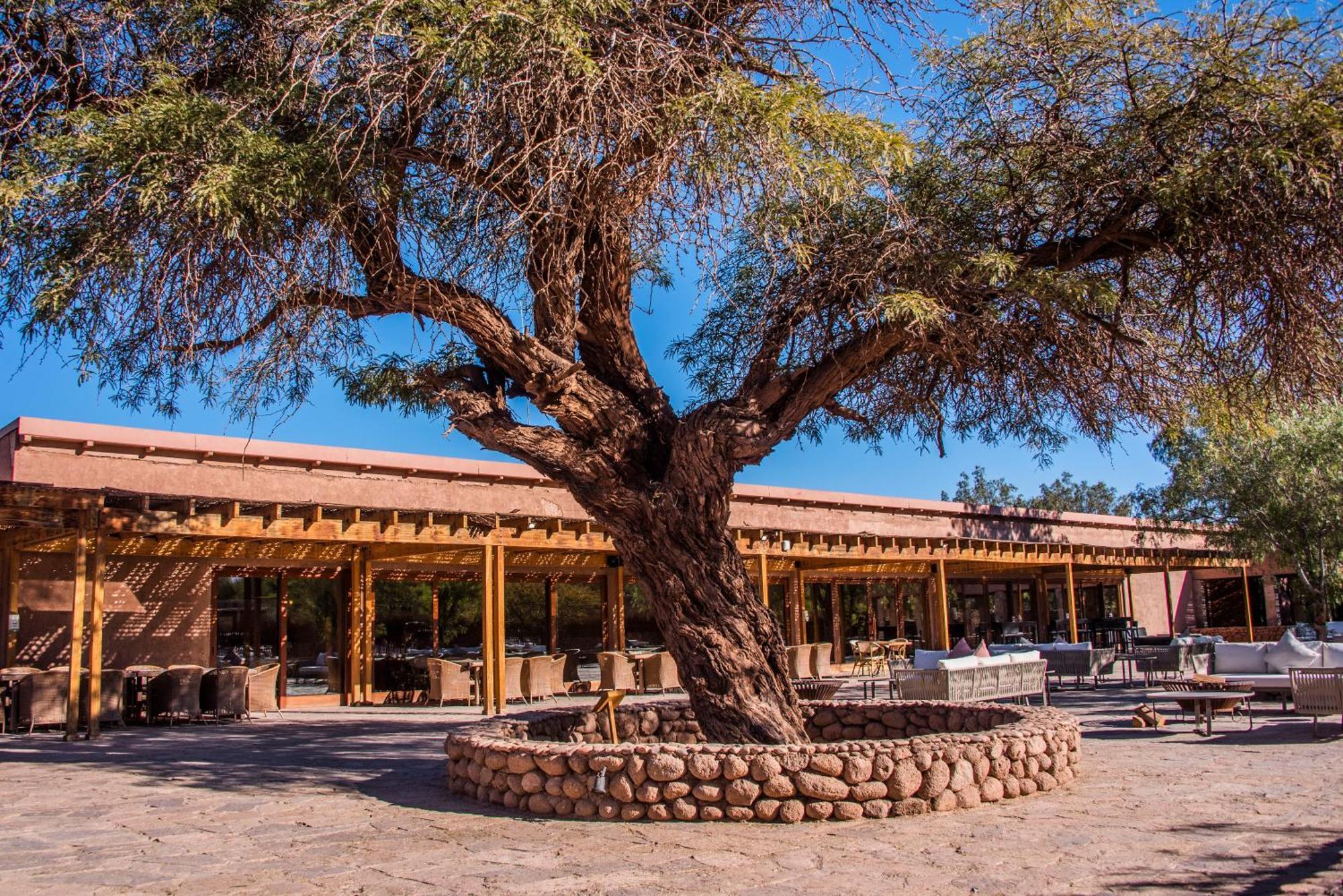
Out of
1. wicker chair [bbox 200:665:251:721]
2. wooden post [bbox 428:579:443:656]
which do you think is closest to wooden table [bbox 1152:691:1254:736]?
wicker chair [bbox 200:665:251:721]

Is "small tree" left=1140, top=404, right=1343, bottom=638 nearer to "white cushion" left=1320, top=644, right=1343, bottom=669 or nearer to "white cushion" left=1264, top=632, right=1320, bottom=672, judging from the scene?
"white cushion" left=1264, top=632, right=1320, bottom=672

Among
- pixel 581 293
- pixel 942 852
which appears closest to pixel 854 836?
pixel 942 852

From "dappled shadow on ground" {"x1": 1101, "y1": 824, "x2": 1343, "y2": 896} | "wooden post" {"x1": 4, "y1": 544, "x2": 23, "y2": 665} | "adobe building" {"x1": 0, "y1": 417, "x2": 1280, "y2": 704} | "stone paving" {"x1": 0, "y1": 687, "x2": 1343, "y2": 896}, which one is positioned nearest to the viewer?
"dappled shadow on ground" {"x1": 1101, "y1": 824, "x2": 1343, "y2": 896}

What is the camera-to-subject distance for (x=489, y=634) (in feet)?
46.7

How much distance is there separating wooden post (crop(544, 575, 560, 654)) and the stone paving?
10.8 metres

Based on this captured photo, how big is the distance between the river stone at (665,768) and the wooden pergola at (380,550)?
5.80 meters

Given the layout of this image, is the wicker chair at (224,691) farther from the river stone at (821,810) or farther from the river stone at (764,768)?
the river stone at (821,810)

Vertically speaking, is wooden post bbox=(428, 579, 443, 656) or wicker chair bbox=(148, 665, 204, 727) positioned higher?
wooden post bbox=(428, 579, 443, 656)

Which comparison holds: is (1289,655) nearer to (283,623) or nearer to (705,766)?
(705,766)

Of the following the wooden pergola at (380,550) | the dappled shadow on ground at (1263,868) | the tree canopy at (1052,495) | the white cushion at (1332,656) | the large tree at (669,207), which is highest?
the tree canopy at (1052,495)

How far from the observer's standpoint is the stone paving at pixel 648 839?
4902mm

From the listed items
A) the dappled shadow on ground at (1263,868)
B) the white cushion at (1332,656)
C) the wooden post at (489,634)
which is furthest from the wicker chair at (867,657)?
the dappled shadow on ground at (1263,868)

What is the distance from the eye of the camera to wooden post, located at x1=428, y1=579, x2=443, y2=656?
18.9 metres

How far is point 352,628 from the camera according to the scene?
1691cm
